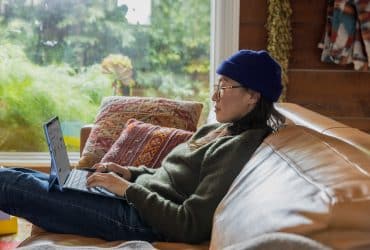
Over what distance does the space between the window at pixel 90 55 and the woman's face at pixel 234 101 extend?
1.92m

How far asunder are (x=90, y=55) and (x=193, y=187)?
2.19m

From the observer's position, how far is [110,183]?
6.26 ft

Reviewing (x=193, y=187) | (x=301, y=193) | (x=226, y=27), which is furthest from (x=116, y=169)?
(x=226, y=27)

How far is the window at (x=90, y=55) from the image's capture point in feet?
12.5

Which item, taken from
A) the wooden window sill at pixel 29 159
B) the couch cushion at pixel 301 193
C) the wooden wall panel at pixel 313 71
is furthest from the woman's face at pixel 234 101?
the wooden window sill at pixel 29 159

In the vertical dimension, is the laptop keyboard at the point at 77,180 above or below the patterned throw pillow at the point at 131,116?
below

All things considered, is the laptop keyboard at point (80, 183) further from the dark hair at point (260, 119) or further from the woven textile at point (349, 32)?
the woven textile at point (349, 32)

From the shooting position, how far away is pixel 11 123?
389 cm

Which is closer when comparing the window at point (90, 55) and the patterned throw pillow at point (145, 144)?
the patterned throw pillow at point (145, 144)

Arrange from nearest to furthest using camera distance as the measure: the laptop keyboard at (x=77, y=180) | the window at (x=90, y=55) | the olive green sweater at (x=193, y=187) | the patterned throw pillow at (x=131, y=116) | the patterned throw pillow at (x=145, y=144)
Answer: the olive green sweater at (x=193, y=187), the laptop keyboard at (x=77, y=180), the patterned throw pillow at (x=145, y=144), the patterned throw pillow at (x=131, y=116), the window at (x=90, y=55)

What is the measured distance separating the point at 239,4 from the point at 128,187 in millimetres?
1973

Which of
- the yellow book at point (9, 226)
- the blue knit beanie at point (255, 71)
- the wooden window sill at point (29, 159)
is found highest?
the blue knit beanie at point (255, 71)

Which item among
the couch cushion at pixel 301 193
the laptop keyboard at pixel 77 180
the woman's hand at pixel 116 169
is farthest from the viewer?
the woman's hand at pixel 116 169

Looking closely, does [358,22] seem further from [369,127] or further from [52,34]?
[52,34]
